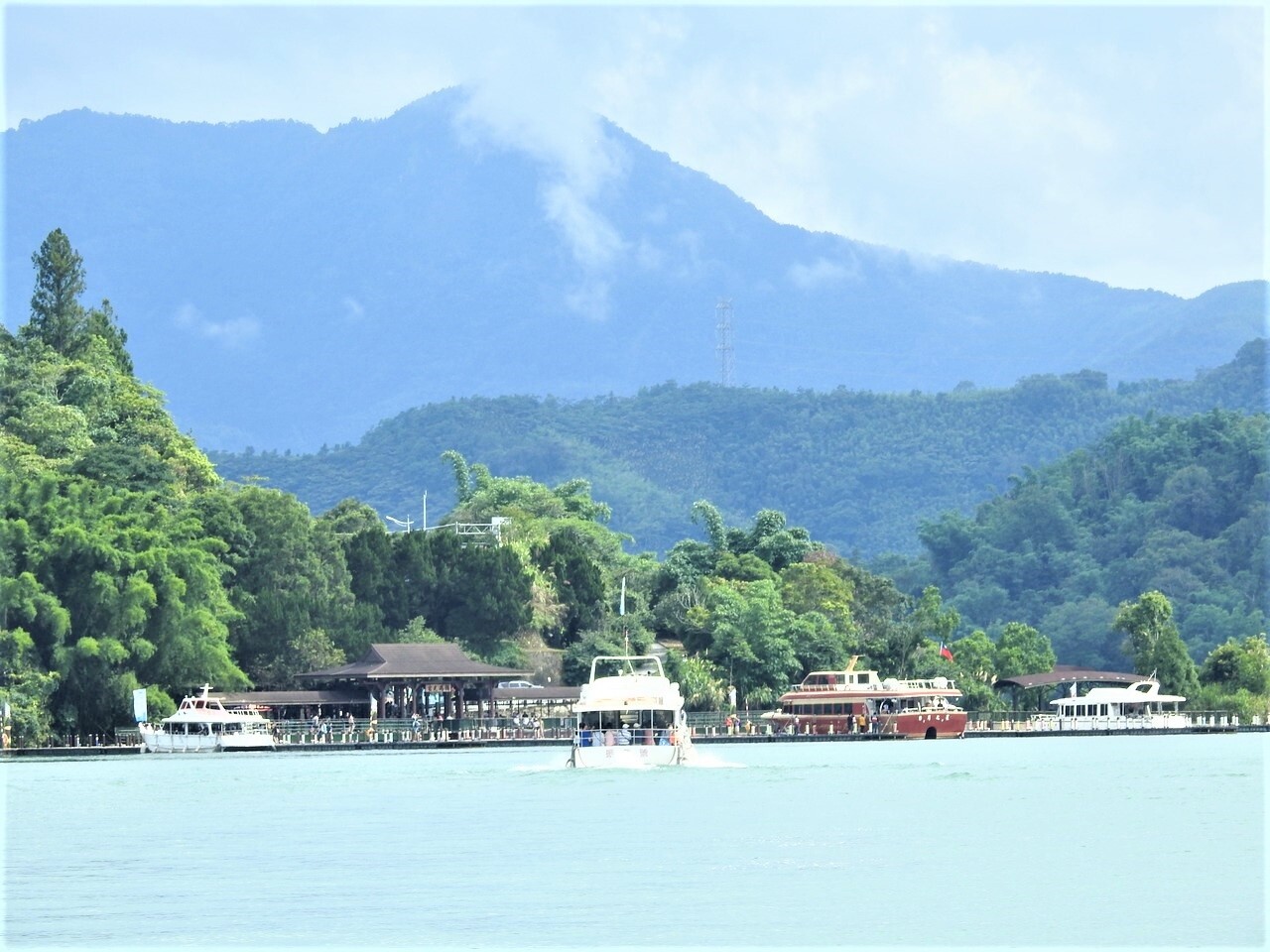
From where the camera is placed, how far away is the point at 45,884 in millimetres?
29609

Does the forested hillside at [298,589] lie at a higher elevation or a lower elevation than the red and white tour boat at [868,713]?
higher

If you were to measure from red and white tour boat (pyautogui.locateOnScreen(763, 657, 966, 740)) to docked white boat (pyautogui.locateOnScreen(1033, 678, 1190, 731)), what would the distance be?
29.7ft

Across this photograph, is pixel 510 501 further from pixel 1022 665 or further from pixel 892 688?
pixel 892 688

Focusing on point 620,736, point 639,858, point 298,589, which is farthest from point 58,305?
point 639,858

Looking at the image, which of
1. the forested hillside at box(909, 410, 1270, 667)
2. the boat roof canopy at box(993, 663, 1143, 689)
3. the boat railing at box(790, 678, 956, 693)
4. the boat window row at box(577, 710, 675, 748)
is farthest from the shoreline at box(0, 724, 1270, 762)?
the forested hillside at box(909, 410, 1270, 667)

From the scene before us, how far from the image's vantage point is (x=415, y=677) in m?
72.8

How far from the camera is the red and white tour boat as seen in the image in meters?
78.5

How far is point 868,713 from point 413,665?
17109 mm

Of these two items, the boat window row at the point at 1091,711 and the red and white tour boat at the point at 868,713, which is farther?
the boat window row at the point at 1091,711

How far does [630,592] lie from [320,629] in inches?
701

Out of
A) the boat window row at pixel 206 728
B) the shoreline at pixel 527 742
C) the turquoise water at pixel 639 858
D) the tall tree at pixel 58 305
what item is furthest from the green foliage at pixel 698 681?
the tall tree at pixel 58 305

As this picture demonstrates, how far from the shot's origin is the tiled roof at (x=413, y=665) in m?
72.6

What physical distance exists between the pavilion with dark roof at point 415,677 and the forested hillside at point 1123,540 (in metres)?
63.6

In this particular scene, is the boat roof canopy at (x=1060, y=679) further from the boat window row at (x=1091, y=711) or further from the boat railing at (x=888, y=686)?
the boat railing at (x=888, y=686)
